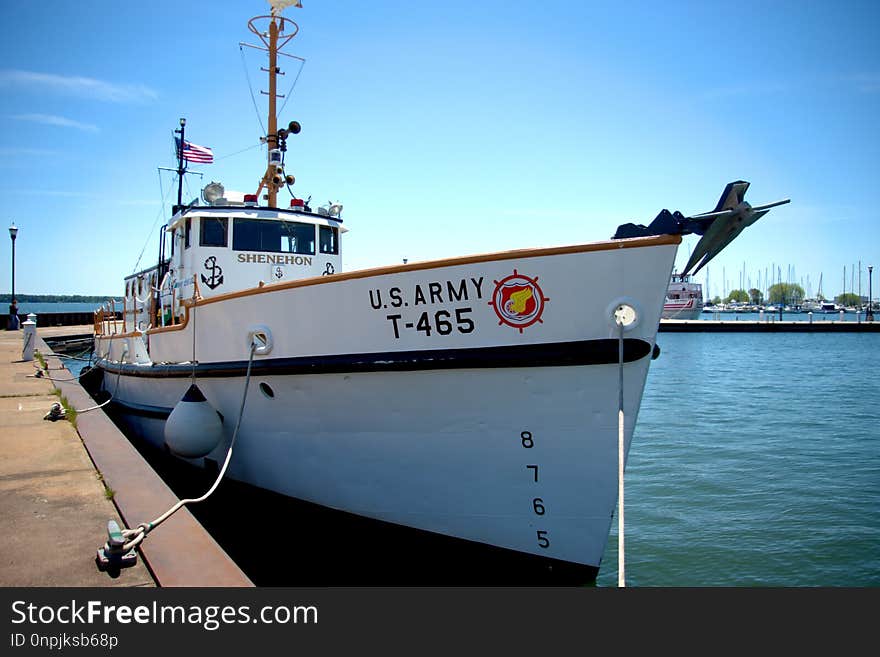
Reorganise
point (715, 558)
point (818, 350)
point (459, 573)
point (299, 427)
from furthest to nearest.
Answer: point (818, 350) < point (715, 558) < point (299, 427) < point (459, 573)

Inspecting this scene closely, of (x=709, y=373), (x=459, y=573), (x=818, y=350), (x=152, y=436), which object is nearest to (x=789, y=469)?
(x=459, y=573)

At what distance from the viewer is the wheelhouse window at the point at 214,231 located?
8180 millimetres

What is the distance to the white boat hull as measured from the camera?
14.8 feet

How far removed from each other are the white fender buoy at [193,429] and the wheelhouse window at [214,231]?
100 inches

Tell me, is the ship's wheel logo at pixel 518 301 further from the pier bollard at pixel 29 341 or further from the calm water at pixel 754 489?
the pier bollard at pixel 29 341

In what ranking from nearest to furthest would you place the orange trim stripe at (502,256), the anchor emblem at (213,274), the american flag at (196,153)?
the orange trim stripe at (502,256), the anchor emblem at (213,274), the american flag at (196,153)

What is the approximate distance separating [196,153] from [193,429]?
8481mm

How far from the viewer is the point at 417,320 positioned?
16.3ft

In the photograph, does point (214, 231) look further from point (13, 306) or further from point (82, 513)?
point (13, 306)

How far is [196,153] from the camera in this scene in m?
12.8

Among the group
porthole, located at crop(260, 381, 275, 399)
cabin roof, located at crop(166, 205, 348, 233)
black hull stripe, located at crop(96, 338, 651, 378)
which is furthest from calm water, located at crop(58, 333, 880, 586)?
cabin roof, located at crop(166, 205, 348, 233)

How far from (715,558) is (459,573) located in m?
2.96

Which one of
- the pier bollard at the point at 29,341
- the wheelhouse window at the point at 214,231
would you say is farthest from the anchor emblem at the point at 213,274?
the pier bollard at the point at 29,341
